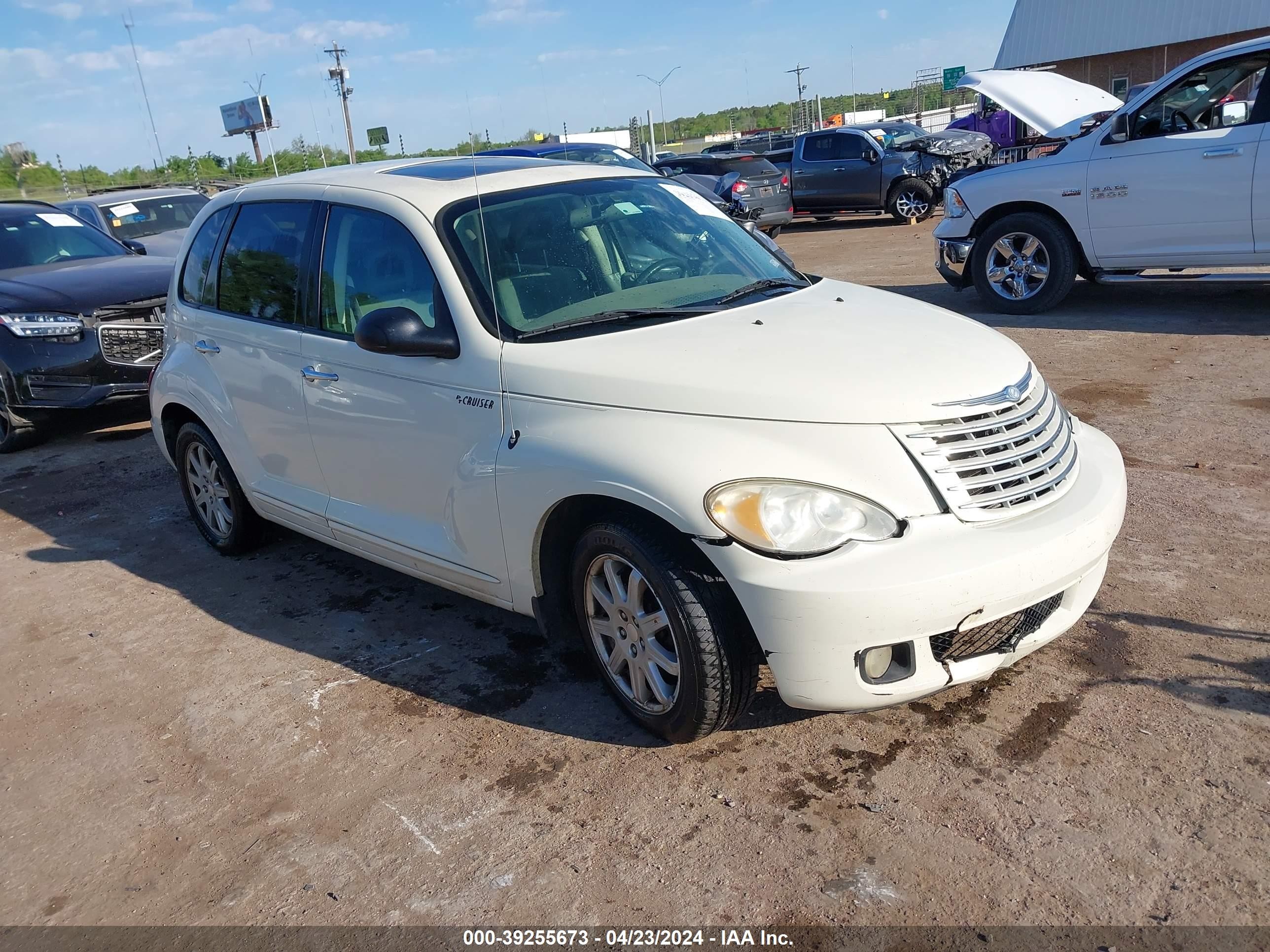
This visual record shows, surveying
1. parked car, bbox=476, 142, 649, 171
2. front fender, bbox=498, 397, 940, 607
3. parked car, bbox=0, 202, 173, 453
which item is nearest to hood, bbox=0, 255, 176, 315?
parked car, bbox=0, 202, 173, 453

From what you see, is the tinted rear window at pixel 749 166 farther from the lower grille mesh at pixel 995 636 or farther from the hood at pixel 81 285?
the lower grille mesh at pixel 995 636

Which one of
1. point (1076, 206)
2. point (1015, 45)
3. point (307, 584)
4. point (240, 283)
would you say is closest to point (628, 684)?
point (307, 584)

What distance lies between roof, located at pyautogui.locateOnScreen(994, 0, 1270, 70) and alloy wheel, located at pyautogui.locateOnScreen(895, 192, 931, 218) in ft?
81.5

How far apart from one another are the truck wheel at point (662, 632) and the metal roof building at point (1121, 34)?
37572 mm

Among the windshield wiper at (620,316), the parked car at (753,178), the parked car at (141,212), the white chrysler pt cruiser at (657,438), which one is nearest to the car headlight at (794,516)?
the white chrysler pt cruiser at (657,438)

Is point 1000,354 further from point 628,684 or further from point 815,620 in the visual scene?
point 628,684

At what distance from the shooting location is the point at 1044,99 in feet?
34.7

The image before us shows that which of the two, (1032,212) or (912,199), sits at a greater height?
(1032,212)

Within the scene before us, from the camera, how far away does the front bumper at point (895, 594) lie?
2797 millimetres

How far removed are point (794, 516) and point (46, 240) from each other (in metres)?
8.82

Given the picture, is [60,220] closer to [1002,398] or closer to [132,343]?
[132,343]

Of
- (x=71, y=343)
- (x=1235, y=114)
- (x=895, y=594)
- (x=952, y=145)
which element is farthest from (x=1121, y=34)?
(x=895, y=594)

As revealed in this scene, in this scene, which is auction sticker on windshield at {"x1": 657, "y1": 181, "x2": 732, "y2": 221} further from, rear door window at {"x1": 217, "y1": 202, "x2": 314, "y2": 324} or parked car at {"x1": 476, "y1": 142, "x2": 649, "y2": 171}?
parked car at {"x1": 476, "y1": 142, "x2": 649, "y2": 171}

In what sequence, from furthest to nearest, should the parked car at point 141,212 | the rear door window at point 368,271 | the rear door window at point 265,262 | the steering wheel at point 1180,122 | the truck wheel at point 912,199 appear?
1. the truck wheel at point 912,199
2. the parked car at point 141,212
3. the steering wheel at point 1180,122
4. the rear door window at point 265,262
5. the rear door window at point 368,271
